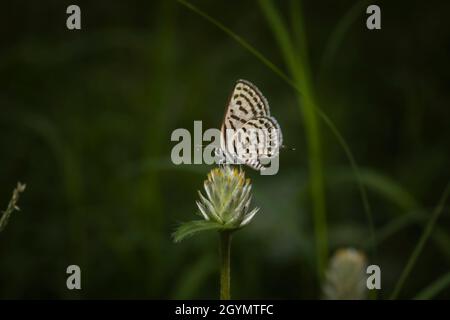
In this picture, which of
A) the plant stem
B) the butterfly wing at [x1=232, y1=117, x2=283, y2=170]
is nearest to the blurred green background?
the butterfly wing at [x1=232, y1=117, x2=283, y2=170]

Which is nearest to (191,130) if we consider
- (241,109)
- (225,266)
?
(241,109)

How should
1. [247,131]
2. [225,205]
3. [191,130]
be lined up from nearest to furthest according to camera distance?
[225,205] < [247,131] < [191,130]

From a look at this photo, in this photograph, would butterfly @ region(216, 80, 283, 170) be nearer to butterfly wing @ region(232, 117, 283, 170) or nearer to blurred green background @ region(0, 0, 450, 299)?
butterfly wing @ region(232, 117, 283, 170)

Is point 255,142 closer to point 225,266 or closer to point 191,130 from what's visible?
point 225,266

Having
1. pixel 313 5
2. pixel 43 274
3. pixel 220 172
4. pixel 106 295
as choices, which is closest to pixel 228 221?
pixel 220 172

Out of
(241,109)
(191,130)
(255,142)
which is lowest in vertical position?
(255,142)
